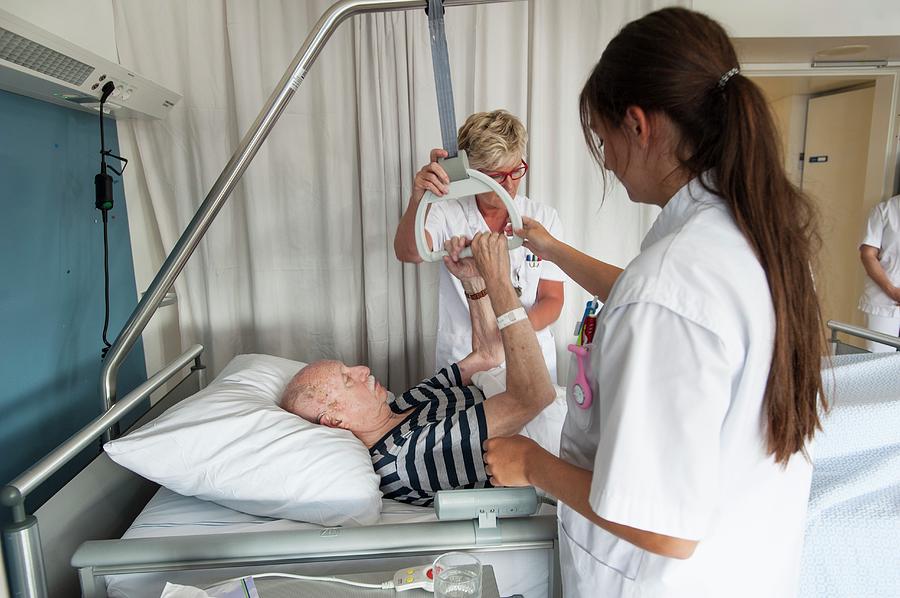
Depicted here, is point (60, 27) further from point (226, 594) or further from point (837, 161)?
point (837, 161)

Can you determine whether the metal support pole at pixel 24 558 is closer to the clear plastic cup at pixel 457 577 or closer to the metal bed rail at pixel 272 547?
the metal bed rail at pixel 272 547

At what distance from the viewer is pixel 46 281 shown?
1661mm

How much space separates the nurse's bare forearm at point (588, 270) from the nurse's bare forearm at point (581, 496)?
22.9 inches

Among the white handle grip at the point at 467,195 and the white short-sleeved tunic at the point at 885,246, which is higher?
the white handle grip at the point at 467,195

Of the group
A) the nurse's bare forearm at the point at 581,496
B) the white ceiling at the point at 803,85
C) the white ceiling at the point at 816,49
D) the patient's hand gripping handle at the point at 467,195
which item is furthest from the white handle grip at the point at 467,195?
the white ceiling at the point at 803,85

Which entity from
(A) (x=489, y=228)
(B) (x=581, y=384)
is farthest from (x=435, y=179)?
(B) (x=581, y=384)

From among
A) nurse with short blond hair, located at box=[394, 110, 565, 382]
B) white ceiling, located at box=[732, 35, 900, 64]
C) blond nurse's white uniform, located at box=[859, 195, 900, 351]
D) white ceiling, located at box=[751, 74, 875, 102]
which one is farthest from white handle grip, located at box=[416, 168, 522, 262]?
white ceiling, located at box=[751, 74, 875, 102]

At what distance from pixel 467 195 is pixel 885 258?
2826 mm

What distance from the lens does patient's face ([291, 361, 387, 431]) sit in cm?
152

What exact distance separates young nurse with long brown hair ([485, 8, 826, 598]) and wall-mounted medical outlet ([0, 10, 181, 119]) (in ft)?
4.23

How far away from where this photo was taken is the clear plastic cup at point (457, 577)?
35.4 inches

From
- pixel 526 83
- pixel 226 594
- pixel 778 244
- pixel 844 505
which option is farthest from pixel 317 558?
pixel 526 83

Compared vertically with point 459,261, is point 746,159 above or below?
above

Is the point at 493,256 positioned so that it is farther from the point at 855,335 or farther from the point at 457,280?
the point at 855,335
